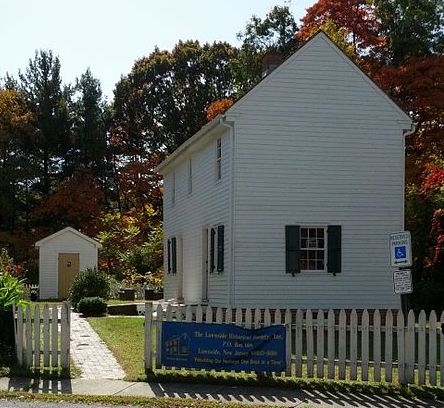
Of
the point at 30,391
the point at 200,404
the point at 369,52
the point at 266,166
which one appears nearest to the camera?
the point at 200,404

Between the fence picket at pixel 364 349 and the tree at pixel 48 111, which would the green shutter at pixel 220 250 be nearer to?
the fence picket at pixel 364 349

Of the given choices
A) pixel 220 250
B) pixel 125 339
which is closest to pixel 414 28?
pixel 220 250

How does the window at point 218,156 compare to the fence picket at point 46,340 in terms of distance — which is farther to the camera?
the window at point 218,156

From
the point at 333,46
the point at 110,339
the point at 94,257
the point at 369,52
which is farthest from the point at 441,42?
the point at 110,339

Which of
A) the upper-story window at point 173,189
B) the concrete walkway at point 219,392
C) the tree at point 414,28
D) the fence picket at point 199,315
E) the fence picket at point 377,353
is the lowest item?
the concrete walkway at point 219,392

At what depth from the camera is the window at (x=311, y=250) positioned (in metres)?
19.9

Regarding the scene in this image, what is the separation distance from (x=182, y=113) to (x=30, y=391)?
45146 millimetres

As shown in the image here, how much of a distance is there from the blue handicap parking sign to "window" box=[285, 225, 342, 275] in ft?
28.2

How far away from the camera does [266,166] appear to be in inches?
778

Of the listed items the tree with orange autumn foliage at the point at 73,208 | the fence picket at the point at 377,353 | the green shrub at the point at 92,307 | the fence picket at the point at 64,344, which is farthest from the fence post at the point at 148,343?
the tree with orange autumn foliage at the point at 73,208

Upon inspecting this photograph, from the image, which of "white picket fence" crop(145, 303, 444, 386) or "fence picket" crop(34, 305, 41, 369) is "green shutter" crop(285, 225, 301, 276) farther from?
"fence picket" crop(34, 305, 41, 369)

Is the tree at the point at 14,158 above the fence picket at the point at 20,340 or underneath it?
above

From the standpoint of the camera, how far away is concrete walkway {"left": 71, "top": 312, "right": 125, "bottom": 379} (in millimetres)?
11516

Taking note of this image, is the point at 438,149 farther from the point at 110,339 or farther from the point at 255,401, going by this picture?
the point at 255,401
